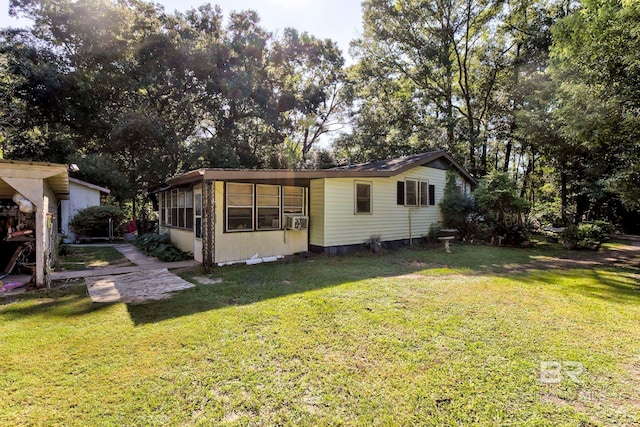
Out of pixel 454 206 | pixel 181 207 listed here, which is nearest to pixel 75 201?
pixel 181 207

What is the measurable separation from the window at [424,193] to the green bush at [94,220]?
45.7 feet

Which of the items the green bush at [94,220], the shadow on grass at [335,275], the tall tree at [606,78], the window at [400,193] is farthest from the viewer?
the green bush at [94,220]

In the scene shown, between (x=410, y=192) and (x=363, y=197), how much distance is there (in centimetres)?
270

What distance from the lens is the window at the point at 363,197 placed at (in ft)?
32.3

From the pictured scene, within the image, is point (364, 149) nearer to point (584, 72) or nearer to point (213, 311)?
point (584, 72)

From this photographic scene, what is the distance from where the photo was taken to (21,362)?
2.96 metres

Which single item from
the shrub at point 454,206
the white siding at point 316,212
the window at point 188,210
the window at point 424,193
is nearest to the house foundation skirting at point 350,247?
the white siding at point 316,212

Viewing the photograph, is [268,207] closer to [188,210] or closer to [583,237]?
[188,210]

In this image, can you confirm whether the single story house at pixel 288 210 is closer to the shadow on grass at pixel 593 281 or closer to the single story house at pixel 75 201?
the shadow on grass at pixel 593 281

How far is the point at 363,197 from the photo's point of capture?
32.8ft

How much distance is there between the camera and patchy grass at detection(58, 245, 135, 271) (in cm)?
776

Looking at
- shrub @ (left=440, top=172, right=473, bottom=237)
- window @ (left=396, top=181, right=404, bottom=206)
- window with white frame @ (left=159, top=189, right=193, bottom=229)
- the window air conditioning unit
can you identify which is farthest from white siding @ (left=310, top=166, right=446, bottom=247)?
window with white frame @ (left=159, top=189, right=193, bottom=229)

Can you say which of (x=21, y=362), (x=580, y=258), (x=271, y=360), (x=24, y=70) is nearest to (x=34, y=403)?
(x=21, y=362)

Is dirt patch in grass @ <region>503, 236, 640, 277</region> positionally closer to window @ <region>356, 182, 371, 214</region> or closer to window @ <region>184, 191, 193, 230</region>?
window @ <region>356, 182, 371, 214</region>
